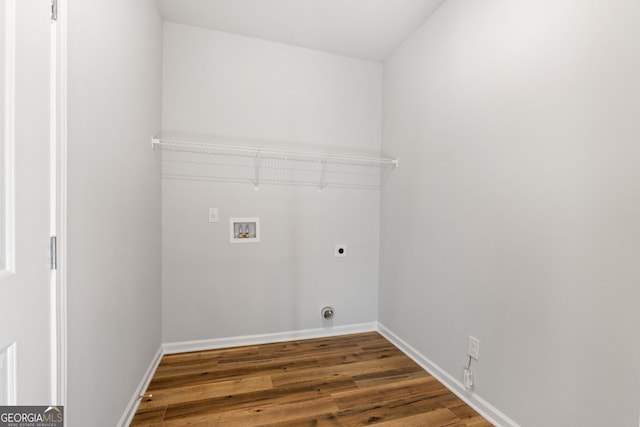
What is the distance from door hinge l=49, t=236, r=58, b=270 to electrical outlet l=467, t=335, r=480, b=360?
6.88 feet

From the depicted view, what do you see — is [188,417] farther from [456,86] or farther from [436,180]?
[456,86]

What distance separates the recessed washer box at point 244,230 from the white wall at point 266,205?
55mm

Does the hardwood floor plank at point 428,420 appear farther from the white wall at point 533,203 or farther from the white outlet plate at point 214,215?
the white outlet plate at point 214,215

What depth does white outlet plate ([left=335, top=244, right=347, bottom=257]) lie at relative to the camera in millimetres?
2607

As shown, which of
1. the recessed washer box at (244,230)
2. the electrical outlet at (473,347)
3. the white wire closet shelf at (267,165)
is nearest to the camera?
the electrical outlet at (473,347)

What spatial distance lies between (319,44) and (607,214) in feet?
7.73

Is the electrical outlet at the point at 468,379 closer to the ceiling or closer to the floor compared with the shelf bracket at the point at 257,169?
closer to the floor

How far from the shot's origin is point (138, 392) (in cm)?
164

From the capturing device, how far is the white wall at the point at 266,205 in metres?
2.20

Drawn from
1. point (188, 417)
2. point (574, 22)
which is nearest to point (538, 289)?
point (574, 22)

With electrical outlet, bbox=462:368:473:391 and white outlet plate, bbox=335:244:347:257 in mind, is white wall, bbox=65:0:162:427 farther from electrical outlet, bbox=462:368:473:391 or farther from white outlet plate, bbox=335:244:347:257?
electrical outlet, bbox=462:368:473:391

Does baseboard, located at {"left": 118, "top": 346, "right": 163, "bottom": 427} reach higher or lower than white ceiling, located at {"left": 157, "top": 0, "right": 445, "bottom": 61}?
lower

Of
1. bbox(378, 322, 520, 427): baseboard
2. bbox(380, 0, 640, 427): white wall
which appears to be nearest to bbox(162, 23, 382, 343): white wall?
bbox(378, 322, 520, 427): baseboard

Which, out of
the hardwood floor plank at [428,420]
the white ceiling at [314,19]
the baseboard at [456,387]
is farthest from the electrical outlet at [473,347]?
the white ceiling at [314,19]
